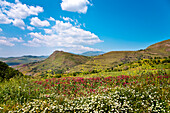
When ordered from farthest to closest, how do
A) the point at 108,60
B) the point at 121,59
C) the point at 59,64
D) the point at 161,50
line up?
1. the point at 59,64
2. the point at 161,50
3. the point at 108,60
4. the point at 121,59

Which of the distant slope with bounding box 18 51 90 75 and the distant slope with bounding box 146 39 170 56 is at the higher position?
the distant slope with bounding box 146 39 170 56

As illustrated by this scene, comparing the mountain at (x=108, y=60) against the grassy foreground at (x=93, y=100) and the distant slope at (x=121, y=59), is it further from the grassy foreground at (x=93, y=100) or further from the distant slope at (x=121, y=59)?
the grassy foreground at (x=93, y=100)

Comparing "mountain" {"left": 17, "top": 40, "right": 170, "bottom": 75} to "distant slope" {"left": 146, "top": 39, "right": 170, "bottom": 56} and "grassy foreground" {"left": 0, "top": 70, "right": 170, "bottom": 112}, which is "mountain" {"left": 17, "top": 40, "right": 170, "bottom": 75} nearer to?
"distant slope" {"left": 146, "top": 39, "right": 170, "bottom": 56}

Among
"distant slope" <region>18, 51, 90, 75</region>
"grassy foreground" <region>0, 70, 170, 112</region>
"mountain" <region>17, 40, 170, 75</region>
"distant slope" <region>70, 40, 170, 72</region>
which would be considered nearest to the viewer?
"grassy foreground" <region>0, 70, 170, 112</region>

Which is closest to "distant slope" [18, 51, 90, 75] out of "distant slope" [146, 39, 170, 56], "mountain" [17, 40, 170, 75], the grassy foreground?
"mountain" [17, 40, 170, 75]

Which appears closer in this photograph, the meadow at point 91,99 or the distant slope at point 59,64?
the meadow at point 91,99

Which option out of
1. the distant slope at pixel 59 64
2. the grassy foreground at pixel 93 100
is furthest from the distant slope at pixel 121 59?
the grassy foreground at pixel 93 100

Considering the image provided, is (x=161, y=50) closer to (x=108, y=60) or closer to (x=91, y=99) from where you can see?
(x=108, y=60)

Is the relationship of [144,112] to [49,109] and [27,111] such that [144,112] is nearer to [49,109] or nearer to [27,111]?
[49,109]

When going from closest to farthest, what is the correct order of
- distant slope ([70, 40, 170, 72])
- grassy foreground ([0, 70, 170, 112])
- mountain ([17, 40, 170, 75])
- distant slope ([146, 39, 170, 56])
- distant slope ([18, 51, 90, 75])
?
1. grassy foreground ([0, 70, 170, 112])
2. distant slope ([70, 40, 170, 72])
3. mountain ([17, 40, 170, 75])
4. distant slope ([146, 39, 170, 56])
5. distant slope ([18, 51, 90, 75])

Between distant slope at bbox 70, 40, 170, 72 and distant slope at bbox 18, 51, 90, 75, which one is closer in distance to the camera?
distant slope at bbox 70, 40, 170, 72

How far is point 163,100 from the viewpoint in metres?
5.54

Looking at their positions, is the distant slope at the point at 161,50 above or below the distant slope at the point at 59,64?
above

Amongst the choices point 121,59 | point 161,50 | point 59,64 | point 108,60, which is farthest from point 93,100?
point 59,64
